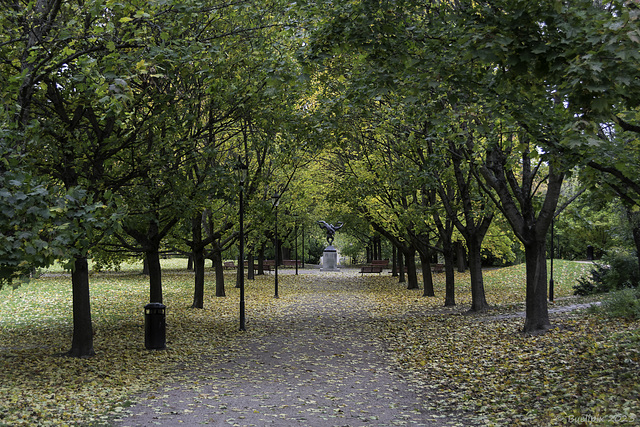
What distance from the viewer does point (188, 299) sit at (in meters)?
22.5

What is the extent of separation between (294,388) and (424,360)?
3.17 m

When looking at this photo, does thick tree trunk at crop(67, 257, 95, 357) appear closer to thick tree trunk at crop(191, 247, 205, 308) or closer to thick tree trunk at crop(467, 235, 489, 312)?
thick tree trunk at crop(191, 247, 205, 308)

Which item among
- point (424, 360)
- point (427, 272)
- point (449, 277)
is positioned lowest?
point (424, 360)

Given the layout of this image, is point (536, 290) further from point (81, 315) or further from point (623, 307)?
point (81, 315)

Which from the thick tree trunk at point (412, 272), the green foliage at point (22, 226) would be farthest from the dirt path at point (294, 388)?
the thick tree trunk at point (412, 272)

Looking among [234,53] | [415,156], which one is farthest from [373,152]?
[234,53]

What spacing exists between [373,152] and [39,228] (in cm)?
1710

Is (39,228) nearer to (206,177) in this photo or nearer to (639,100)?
(639,100)

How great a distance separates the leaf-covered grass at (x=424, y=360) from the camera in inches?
260

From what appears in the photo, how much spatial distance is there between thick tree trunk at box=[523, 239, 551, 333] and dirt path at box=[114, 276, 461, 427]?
3.33 m

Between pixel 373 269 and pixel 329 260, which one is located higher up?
pixel 329 260

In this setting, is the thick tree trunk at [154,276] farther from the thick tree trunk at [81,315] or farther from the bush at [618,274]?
the bush at [618,274]

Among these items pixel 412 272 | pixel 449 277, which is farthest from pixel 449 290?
pixel 412 272

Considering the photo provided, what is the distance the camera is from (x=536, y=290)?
37.6 ft
